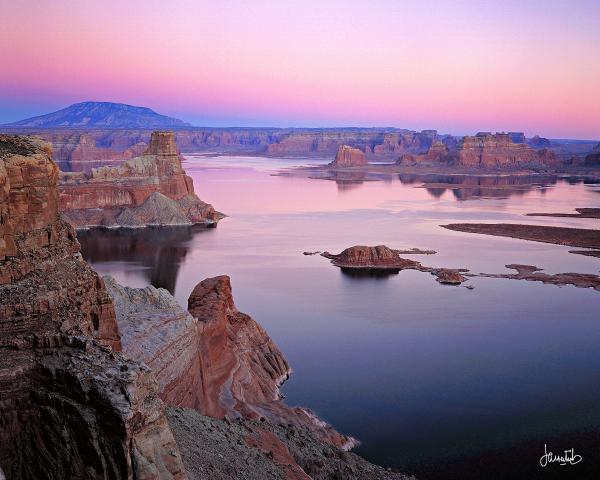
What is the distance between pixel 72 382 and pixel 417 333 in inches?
1010

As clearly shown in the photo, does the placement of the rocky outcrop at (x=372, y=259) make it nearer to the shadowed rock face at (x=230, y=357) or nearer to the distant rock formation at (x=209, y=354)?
the shadowed rock face at (x=230, y=357)

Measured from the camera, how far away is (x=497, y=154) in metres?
182

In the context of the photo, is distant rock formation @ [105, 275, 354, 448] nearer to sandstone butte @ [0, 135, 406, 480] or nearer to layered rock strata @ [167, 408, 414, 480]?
sandstone butte @ [0, 135, 406, 480]

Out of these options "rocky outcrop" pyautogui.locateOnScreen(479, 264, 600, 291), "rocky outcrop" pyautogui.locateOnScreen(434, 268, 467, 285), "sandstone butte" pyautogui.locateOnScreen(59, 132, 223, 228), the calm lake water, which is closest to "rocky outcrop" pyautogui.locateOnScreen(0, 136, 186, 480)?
the calm lake water

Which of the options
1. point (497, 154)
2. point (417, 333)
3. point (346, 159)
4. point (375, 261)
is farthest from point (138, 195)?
point (497, 154)

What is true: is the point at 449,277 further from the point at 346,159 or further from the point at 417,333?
the point at 346,159

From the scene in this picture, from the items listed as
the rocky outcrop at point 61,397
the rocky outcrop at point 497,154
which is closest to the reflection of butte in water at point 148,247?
the rocky outcrop at point 61,397

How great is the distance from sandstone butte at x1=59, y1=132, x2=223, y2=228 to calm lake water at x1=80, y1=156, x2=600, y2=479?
4.38 m

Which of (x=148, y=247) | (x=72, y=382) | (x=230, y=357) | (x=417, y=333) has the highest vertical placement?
(x=72, y=382)

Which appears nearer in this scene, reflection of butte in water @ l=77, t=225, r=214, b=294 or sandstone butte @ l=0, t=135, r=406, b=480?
sandstone butte @ l=0, t=135, r=406, b=480

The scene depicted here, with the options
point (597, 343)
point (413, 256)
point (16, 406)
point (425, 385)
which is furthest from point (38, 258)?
point (413, 256)

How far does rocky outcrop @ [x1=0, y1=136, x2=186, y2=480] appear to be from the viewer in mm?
7547

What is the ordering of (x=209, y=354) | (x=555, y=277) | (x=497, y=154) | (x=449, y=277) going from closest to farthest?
(x=209, y=354) → (x=449, y=277) → (x=555, y=277) → (x=497, y=154)

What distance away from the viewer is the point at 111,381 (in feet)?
25.4
